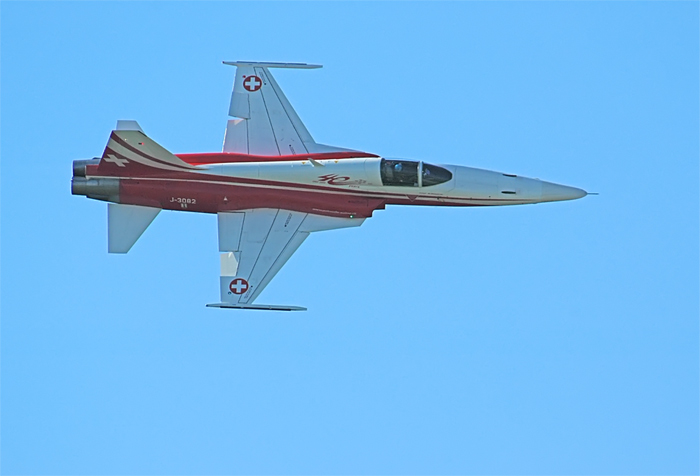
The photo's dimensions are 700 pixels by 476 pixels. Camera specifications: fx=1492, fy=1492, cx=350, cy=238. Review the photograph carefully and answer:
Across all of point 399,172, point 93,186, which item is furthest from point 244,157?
point 399,172

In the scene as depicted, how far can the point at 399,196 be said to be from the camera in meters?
39.5

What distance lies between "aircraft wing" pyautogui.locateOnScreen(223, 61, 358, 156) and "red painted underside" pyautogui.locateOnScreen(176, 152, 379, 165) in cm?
23

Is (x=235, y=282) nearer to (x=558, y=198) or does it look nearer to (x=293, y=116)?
(x=293, y=116)

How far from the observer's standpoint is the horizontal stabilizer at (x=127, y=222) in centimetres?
3997


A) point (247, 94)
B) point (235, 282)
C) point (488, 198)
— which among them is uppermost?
point (247, 94)

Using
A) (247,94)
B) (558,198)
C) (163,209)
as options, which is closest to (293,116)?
(247,94)

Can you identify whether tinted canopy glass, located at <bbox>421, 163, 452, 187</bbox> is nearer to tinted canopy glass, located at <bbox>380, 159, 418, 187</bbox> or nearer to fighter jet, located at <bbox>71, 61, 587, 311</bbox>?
fighter jet, located at <bbox>71, 61, 587, 311</bbox>

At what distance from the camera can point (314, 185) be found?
39469 millimetres

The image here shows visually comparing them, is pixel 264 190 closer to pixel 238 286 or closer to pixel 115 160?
pixel 238 286

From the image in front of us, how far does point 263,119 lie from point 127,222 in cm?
464

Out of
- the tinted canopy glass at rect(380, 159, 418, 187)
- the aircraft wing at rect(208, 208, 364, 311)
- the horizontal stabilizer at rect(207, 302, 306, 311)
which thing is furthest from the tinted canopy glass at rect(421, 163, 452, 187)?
the horizontal stabilizer at rect(207, 302, 306, 311)

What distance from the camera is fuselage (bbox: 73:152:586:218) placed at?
3934cm

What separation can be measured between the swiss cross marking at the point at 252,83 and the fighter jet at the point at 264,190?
1851 mm

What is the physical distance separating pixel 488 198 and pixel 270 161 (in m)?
5.89
